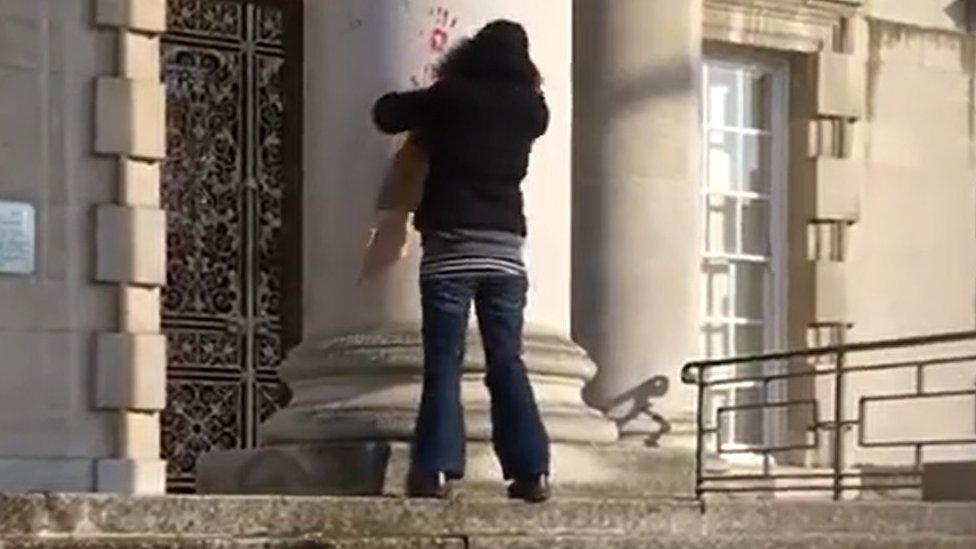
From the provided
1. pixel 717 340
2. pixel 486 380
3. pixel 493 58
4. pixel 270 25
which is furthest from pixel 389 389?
pixel 717 340

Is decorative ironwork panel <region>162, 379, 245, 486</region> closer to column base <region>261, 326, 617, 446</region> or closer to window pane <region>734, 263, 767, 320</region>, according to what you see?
window pane <region>734, 263, 767, 320</region>

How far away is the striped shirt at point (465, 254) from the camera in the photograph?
7.94 metres

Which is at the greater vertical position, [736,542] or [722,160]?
[722,160]

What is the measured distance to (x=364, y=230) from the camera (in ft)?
30.1

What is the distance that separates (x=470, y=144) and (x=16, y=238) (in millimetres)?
4978

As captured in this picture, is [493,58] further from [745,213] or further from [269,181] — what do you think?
[745,213]

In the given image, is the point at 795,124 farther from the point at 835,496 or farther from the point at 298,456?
the point at 298,456

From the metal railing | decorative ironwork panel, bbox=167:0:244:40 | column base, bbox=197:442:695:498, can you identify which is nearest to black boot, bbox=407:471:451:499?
column base, bbox=197:442:695:498

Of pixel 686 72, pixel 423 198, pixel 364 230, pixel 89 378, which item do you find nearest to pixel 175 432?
pixel 89 378

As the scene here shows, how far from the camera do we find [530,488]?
7.80 meters

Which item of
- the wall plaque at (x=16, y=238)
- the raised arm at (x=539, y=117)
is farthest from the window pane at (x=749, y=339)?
the raised arm at (x=539, y=117)

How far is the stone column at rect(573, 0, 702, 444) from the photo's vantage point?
13.0 metres

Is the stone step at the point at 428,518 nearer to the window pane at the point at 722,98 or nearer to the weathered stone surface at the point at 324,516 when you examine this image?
the weathered stone surface at the point at 324,516

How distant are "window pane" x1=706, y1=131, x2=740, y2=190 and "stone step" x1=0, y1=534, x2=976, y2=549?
6.75 m
